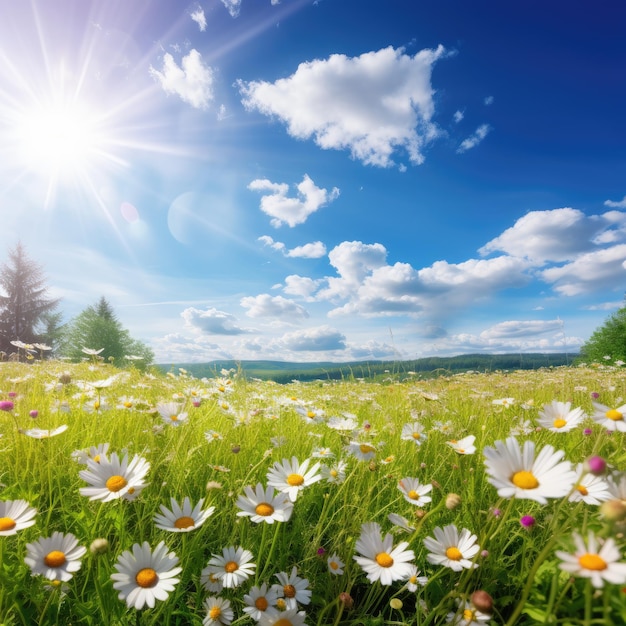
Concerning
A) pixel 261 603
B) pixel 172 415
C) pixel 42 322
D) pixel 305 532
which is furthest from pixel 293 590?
pixel 42 322

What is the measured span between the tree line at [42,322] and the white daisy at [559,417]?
36856 mm

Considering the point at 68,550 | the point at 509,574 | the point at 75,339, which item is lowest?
the point at 509,574

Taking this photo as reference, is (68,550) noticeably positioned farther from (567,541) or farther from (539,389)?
(539,389)

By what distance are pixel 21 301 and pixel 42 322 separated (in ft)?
10.1

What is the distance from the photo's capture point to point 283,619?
123cm

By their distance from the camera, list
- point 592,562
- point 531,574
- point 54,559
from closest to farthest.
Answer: point 592,562
point 531,574
point 54,559

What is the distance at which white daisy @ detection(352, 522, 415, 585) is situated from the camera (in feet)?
4.37

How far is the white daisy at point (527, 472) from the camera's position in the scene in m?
0.96

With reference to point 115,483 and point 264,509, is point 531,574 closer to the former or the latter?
point 264,509

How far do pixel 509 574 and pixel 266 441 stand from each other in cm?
184

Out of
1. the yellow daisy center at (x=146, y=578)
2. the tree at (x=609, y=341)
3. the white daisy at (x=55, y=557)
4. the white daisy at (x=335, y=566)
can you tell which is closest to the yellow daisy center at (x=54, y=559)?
the white daisy at (x=55, y=557)

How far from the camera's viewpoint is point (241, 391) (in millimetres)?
3979

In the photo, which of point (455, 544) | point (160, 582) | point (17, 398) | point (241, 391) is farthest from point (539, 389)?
point (17, 398)

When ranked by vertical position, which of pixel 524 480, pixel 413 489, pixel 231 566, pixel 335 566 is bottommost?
pixel 335 566
